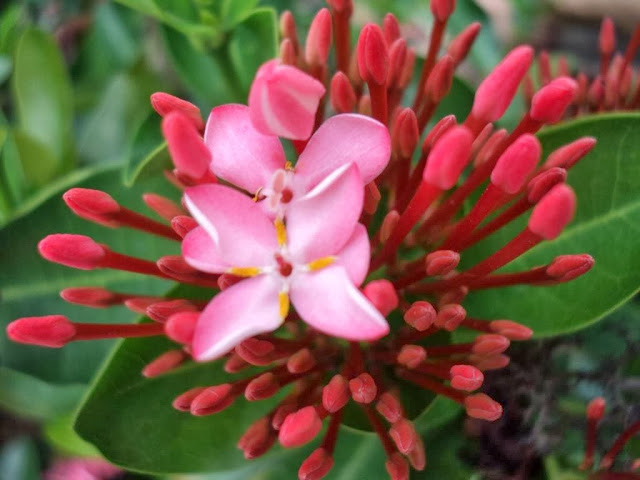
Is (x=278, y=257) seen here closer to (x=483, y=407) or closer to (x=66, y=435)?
(x=483, y=407)

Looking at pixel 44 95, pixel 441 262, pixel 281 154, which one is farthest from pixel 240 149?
pixel 44 95

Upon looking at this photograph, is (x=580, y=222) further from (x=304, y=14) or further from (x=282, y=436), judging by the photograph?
(x=304, y=14)

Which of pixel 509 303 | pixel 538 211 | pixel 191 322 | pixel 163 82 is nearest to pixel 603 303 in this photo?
pixel 509 303

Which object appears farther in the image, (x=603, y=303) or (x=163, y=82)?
(x=163, y=82)

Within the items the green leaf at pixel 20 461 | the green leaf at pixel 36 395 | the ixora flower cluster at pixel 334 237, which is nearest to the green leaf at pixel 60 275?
the green leaf at pixel 36 395

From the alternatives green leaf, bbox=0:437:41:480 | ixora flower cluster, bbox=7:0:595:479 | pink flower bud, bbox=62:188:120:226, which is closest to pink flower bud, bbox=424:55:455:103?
ixora flower cluster, bbox=7:0:595:479

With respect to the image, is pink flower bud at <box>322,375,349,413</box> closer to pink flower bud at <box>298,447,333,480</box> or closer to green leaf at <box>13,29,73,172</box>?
pink flower bud at <box>298,447,333,480</box>
